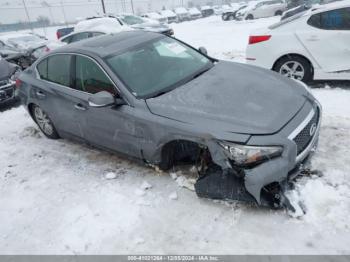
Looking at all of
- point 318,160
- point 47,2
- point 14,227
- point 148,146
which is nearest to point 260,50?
point 318,160

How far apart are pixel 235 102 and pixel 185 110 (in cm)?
53

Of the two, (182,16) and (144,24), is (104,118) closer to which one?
(144,24)

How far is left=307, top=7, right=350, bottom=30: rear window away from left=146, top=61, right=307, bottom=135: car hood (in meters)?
2.48

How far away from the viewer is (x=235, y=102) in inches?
123

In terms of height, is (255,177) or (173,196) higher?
(255,177)

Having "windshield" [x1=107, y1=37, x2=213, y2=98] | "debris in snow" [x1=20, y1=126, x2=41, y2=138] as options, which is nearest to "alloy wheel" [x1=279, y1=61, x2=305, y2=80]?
"windshield" [x1=107, y1=37, x2=213, y2=98]

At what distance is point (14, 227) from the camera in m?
3.31

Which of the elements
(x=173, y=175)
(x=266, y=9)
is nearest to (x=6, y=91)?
(x=173, y=175)

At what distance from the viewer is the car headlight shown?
2.71 m

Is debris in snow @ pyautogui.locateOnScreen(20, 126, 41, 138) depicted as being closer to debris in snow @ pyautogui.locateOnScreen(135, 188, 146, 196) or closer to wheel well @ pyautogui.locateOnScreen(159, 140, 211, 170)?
debris in snow @ pyautogui.locateOnScreen(135, 188, 146, 196)

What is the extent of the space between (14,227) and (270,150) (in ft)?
9.25

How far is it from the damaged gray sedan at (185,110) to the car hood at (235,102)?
0.4 inches

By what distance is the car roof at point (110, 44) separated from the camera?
391 centimetres

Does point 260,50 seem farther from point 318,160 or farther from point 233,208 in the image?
point 233,208
